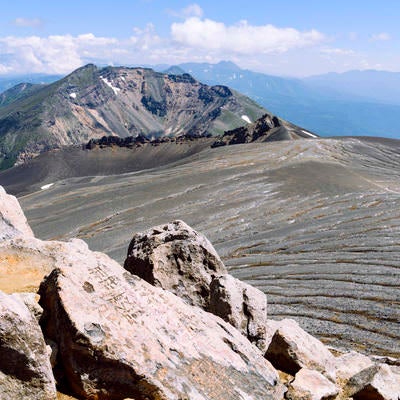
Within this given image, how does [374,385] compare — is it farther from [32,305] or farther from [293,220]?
[293,220]

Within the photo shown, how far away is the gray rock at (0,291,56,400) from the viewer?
436 inches

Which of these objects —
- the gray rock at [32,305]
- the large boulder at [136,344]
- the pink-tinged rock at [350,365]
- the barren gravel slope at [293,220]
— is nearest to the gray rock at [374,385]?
the pink-tinged rock at [350,365]

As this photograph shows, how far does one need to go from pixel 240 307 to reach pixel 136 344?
7.90 metres

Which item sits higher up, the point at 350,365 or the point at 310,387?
the point at 310,387

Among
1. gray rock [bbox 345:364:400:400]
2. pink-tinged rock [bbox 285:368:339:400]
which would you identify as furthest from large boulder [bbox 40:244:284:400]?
gray rock [bbox 345:364:400:400]

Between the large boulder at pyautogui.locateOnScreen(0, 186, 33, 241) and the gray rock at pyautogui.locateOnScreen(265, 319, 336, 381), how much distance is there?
17265 mm

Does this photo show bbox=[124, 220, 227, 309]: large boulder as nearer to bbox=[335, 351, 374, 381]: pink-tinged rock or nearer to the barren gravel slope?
bbox=[335, 351, 374, 381]: pink-tinged rock

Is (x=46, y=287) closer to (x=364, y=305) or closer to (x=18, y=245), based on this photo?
(x=18, y=245)

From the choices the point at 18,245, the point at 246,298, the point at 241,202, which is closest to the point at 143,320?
the point at 246,298

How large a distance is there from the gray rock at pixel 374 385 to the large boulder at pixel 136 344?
3425 mm

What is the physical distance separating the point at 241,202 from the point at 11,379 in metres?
70.6

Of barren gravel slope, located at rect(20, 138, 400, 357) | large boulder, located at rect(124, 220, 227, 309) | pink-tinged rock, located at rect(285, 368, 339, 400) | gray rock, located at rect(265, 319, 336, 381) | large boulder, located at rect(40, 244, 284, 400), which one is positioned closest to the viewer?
large boulder, located at rect(40, 244, 284, 400)

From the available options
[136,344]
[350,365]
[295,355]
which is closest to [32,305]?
[136,344]

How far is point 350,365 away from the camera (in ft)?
63.4
